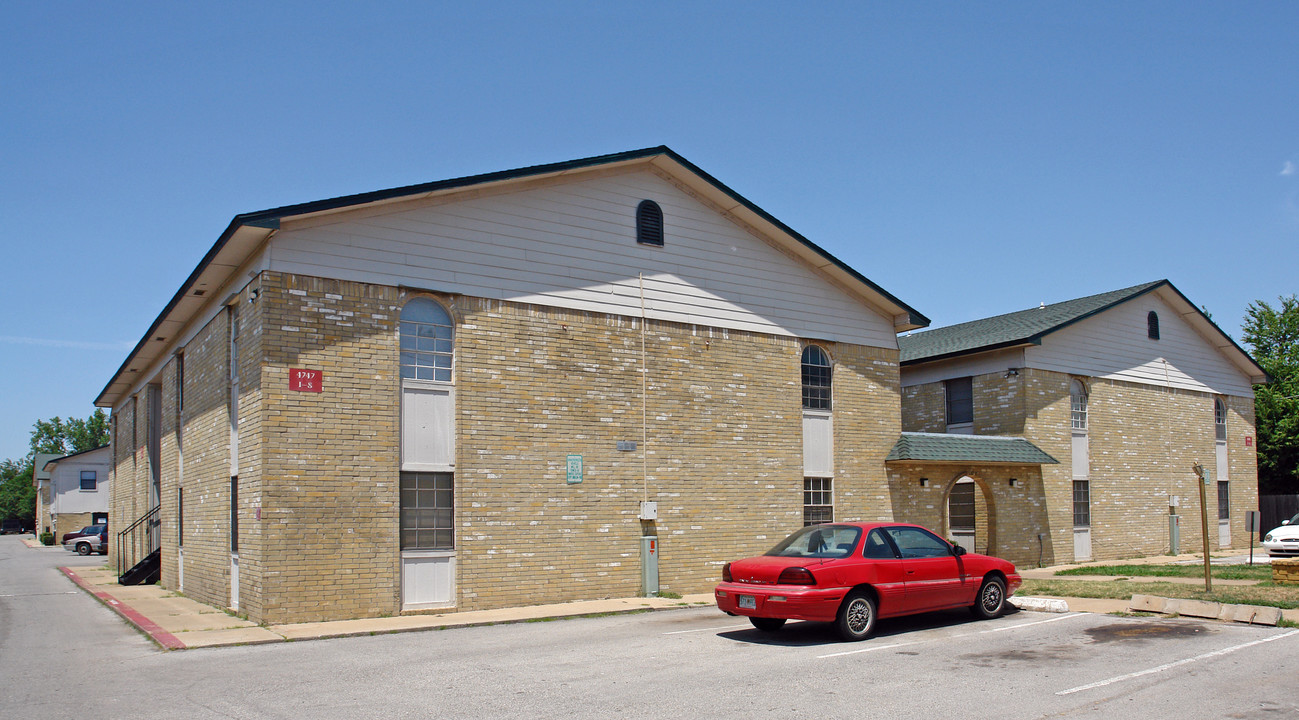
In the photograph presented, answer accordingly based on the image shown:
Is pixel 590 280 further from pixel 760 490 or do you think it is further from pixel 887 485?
pixel 887 485

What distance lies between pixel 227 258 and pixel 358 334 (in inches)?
104

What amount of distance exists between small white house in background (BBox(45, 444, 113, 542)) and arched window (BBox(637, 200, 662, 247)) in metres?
60.6

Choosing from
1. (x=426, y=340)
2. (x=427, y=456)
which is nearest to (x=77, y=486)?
(x=426, y=340)

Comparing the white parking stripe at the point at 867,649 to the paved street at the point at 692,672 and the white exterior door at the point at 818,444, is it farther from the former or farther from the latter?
the white exterior door at the point at 818,444

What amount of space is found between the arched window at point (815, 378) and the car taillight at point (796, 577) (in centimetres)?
936

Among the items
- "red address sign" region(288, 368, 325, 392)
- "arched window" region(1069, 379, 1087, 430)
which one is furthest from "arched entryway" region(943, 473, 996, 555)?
"red address sign" region(288, 368, 325, 392)

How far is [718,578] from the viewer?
1897 cm

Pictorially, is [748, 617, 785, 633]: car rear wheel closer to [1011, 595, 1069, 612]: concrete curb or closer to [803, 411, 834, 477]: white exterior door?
[1011, 595, 1069, 612]: concrete curb

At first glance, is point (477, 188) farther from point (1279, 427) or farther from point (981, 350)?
point (1279, 427)

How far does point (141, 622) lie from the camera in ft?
50.7

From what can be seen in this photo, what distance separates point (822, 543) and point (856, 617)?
1.01m

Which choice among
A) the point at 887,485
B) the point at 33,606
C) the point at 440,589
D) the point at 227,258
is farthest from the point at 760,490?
the point at 33,606

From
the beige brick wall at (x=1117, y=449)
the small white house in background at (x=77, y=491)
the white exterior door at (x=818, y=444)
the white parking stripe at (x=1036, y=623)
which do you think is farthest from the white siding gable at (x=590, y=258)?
the small white house in background at (x=77, y=491)

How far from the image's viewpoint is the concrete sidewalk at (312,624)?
13266mm
